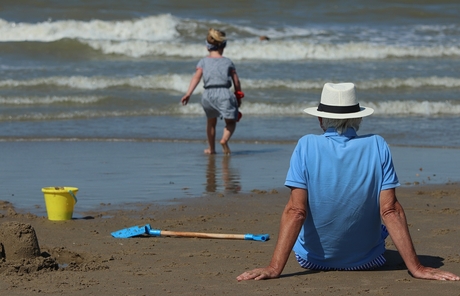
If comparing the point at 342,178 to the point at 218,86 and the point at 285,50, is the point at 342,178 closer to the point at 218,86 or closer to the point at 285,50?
the point at 218,86

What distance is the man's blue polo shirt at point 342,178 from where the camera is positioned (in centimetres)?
436

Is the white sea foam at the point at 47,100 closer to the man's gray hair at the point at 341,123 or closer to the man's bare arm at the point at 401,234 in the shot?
the man's gray hair at the point at 341,123

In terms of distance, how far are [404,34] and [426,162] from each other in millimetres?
17107

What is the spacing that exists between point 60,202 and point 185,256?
151 cm

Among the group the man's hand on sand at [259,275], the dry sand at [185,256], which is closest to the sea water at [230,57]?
the dry sand at [185,256]

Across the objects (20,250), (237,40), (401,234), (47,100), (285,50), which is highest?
(237,40)

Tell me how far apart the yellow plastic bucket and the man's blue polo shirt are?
2.39 meters

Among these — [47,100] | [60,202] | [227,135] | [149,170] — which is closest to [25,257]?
[60,202]

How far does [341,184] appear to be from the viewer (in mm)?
4398

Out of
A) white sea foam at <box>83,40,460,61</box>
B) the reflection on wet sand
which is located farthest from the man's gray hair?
white sea foam at <box>83,40,460,61</box>

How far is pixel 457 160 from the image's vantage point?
9.82m

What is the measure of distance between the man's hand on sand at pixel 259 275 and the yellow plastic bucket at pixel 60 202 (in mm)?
2191

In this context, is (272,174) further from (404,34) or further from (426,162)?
(404,34)

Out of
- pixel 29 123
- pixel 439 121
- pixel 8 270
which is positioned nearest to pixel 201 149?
pixel 29 123
